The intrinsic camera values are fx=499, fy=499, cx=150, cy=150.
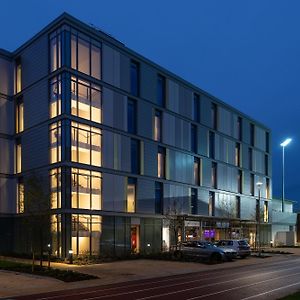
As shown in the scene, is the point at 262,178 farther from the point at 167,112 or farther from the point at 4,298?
the point at 4,298

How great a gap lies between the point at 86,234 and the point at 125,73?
50.1ft

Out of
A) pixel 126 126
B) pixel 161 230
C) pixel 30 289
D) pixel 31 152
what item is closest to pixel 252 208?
pixel 161 230

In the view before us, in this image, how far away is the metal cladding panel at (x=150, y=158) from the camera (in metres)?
47.9

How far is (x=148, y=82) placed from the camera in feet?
161

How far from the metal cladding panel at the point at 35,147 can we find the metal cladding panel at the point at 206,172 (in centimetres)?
2249

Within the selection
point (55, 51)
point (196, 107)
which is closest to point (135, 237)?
point (55, 51)

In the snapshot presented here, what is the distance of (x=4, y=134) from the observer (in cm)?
4528

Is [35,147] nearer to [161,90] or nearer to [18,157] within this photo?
[18,157]

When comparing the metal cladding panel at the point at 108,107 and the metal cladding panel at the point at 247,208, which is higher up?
the metal cladding panel at the point at 108,107

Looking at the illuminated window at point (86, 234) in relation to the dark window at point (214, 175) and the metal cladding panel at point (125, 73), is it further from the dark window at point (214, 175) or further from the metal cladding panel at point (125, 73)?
the dark window at point (214, 175)

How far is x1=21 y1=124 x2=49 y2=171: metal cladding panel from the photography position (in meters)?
41.1

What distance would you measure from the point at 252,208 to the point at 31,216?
155 feet

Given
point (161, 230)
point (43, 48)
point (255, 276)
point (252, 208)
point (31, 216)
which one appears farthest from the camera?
point (252, 208)

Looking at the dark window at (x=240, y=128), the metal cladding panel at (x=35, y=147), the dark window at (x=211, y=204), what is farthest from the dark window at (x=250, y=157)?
the metal cladding panel at (x=35, y=147)
